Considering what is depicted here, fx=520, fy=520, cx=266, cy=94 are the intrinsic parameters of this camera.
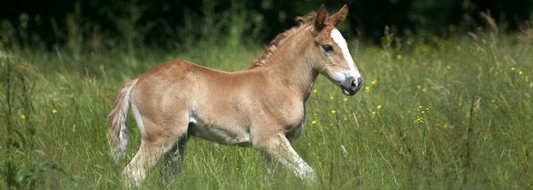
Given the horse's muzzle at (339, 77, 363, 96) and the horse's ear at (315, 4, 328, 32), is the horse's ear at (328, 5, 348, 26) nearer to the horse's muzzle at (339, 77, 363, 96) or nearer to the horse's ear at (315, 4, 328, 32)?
the horse's ear at (315, 4, 328, 32)

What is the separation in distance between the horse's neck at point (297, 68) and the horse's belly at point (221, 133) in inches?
21.8

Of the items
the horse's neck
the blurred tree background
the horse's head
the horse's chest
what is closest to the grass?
the horse's chest

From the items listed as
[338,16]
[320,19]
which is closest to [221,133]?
[320,19]

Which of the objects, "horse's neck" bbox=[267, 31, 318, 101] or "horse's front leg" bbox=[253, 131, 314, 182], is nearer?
"horse's front leg" bbox=[253, 131, 314, 182]

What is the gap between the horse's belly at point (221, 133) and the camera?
374 centimetres

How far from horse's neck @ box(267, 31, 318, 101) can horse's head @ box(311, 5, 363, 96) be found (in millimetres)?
79

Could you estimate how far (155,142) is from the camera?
3574 millimetres

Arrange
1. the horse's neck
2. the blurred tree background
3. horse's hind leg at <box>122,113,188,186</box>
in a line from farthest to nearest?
the blurred tree background
the horse's neck
horse's hind leg at <box>122,113,188,186</box>

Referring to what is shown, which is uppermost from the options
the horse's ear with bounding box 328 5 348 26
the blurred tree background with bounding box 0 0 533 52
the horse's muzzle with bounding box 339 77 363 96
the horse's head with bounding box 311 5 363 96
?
the horse's ear with bounding box 328 5 348 26

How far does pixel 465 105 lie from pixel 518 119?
2.28ft

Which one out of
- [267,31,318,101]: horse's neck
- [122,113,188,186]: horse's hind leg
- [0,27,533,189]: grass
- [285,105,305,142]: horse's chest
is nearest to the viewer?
[0,27,533,189]: grass

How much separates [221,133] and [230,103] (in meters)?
0.23

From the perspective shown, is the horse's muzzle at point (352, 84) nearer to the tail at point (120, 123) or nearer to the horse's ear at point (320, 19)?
the horse's ear at point (320, 19)

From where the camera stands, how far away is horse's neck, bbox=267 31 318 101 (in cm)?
405
